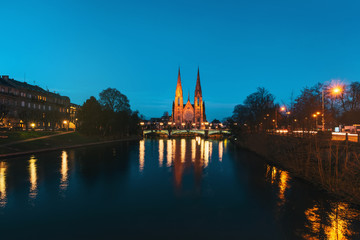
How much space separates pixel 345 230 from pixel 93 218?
13.8m

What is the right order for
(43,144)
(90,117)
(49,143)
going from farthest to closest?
1. (90,117)
2. (49,143)
3. (43,144)

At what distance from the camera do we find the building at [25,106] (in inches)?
2712

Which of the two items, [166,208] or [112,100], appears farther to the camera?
[112,100]

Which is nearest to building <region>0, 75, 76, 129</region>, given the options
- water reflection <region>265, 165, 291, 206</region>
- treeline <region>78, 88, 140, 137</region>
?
treeline <region>78, 88, 140, 137</region>

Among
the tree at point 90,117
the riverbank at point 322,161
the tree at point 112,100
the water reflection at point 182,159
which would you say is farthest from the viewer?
the tree at point 112,100

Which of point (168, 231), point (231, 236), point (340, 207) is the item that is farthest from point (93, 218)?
point (340, 207)

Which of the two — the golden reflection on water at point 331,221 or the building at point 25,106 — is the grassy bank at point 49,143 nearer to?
the building at point 25,106

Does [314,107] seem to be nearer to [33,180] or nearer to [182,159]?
[182,159]

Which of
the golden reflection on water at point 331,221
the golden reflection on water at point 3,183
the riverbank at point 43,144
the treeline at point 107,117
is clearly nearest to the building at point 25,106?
the treeline at point 107,117

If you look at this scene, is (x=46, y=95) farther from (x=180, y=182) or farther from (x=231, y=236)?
(x=231, y=236)

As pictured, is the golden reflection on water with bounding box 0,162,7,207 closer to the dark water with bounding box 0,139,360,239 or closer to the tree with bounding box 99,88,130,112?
the dark water with bounding box 0,139,360,239

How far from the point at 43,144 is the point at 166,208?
42.1m

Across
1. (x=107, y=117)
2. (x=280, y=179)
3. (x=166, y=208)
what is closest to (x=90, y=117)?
(x=107, y=117)

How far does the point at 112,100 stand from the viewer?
88812 millimetres
